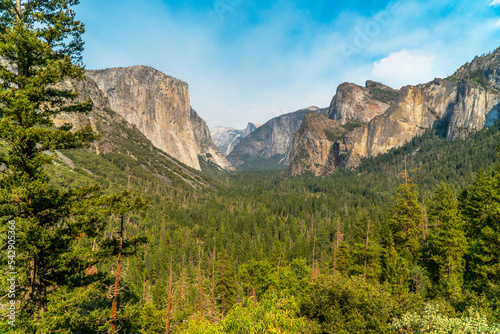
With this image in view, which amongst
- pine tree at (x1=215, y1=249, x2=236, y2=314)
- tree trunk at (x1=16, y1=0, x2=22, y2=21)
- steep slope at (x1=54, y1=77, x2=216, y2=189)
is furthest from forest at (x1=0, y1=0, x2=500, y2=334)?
steep slope at (x1=54, y1=77, x2=216, y2=189)

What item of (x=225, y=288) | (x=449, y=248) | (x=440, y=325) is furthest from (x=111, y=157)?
(x=440, y=325)

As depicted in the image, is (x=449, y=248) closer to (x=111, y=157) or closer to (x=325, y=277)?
(x=325, y=277)

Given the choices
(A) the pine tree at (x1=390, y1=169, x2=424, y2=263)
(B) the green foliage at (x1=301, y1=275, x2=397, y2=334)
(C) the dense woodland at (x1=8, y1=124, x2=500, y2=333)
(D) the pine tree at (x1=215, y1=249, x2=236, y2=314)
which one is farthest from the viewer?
(D) the pine tree at (x1=215, y1=249, x2=236, y2=314)

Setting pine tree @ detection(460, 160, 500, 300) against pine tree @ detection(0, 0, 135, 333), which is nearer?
pine tree @ detection(0, 0, 135, 333)

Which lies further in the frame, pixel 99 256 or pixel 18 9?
pixel 99 256

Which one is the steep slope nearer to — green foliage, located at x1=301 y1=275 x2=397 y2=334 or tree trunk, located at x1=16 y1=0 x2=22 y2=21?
tree trunk, located at x1=16 y1=0 x2=22 y2=21

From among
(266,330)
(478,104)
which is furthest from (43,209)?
(478,104)

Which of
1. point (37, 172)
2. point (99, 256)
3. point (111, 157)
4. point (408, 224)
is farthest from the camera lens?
point (111, 157)

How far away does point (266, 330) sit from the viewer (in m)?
11.0

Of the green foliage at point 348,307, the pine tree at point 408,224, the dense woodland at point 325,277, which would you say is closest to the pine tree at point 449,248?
the dense woodland at point 325,277

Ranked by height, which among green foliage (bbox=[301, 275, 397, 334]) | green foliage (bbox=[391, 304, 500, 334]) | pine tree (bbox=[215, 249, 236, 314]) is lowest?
pine tree (bbox=[215, 249, 236, 314])

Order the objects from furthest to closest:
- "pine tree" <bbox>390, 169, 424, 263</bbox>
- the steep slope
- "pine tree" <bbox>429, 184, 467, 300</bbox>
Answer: the steep slope, "pine tree" <bbox>390, 169, 424, 263</bbox>, "pine tree" <bbox>429, 184, 467, 300</bbox>

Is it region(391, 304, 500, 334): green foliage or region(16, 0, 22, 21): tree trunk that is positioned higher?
region(16, 0, 22, 21): tree trunk

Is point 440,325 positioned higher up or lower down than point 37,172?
lower down
